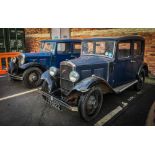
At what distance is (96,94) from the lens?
341 cm

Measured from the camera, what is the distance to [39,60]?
5.82 m

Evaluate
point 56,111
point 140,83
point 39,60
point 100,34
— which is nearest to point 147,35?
point 100,34

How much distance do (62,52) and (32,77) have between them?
4.89ft

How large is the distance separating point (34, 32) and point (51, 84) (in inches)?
302

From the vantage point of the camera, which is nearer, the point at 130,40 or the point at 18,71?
the point at 130,40

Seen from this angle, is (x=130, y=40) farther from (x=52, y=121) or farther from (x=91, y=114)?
(x=52, y=121)

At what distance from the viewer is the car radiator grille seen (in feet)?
11.7

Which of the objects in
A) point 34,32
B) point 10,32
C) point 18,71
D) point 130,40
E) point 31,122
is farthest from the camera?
point 34,32

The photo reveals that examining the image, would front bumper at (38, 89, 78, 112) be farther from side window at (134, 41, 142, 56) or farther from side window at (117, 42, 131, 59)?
side window at (134, 41, 142, 56)

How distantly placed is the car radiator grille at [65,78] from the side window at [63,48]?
2430 mm

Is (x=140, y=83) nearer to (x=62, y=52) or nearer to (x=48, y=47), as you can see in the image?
(x=62, y=52)

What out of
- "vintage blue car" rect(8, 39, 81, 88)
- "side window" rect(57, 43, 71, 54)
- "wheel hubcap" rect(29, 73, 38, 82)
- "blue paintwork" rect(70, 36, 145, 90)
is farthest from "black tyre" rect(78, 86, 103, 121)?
"side window" rect(57, 43, 71, 54)

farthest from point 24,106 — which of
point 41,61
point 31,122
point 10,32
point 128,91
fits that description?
point 10,32

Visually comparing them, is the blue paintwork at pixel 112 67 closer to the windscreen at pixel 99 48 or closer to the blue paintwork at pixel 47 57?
the windscreen at pixel 99 48
